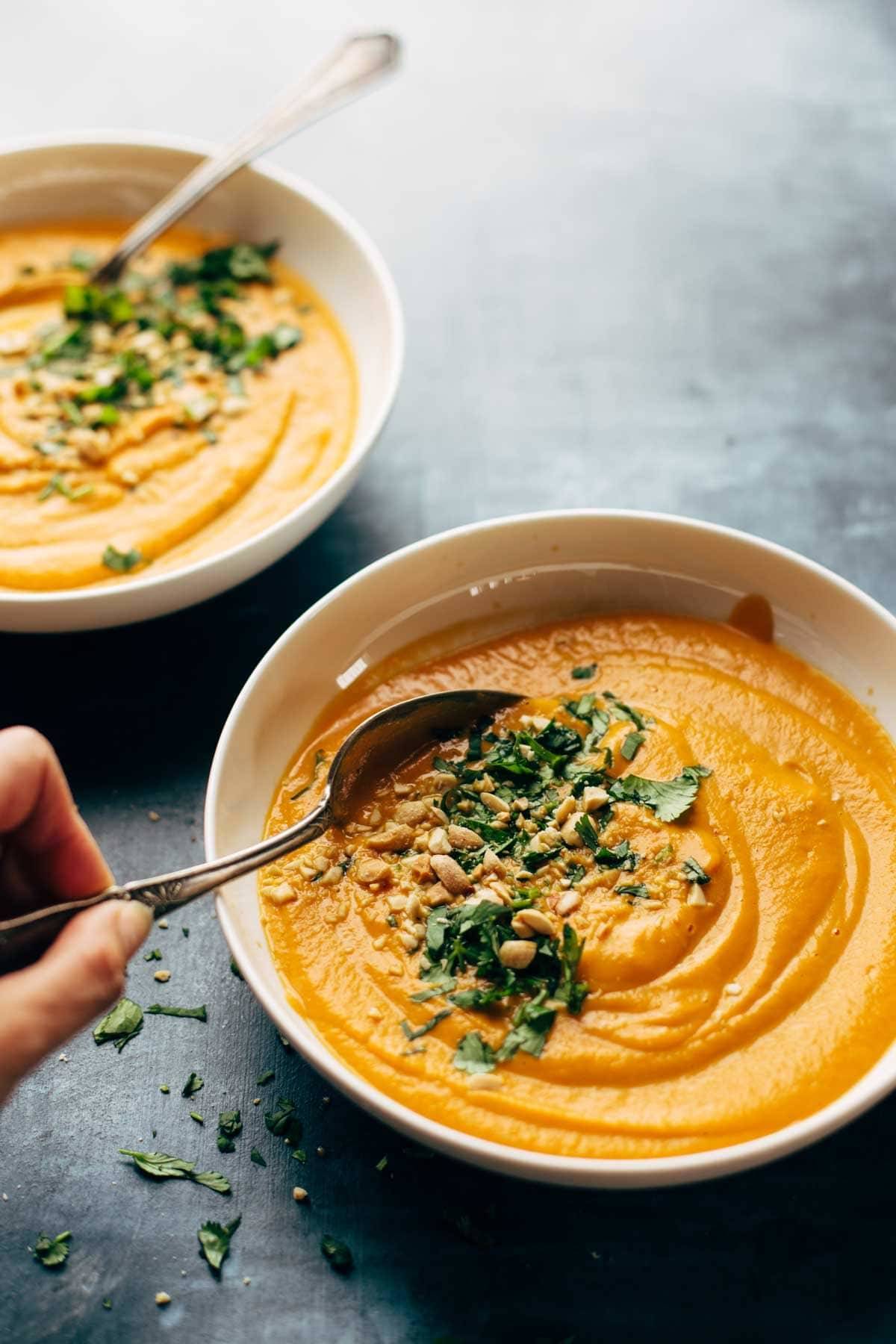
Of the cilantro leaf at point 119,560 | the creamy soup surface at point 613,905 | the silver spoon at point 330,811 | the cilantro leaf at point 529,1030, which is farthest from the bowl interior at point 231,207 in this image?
the cilantro leaf at point 529,1030

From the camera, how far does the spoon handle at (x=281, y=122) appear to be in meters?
4.01

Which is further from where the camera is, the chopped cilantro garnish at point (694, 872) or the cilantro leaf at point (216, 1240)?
the chopped cilantro garnish at point (694, 872)

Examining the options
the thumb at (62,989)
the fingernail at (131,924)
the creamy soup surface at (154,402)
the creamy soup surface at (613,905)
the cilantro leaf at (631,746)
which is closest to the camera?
the thumb at (62,989)

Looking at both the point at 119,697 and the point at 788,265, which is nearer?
the point at 119,697

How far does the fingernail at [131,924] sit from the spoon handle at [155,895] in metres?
0.06

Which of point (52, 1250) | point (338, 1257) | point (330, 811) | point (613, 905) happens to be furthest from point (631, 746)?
point (52, 1250)

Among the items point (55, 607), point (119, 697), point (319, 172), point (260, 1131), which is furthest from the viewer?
point (319, 172)

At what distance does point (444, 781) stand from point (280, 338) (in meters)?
1.79

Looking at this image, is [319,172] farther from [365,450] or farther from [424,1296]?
[424,1296]

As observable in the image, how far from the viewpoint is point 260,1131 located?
2.59 meters

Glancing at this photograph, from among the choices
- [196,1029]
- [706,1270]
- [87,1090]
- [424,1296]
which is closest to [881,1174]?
[706,1270]

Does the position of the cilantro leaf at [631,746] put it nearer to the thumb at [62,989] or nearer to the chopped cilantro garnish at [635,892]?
the chopped cilantro garnish at [635,892]

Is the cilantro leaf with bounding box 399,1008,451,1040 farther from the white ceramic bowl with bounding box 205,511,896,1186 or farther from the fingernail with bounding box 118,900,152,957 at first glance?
the fingernail with bounding box 118,900,152,957

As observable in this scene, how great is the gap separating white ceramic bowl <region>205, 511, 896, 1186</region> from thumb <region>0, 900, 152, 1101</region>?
1.01 ft
